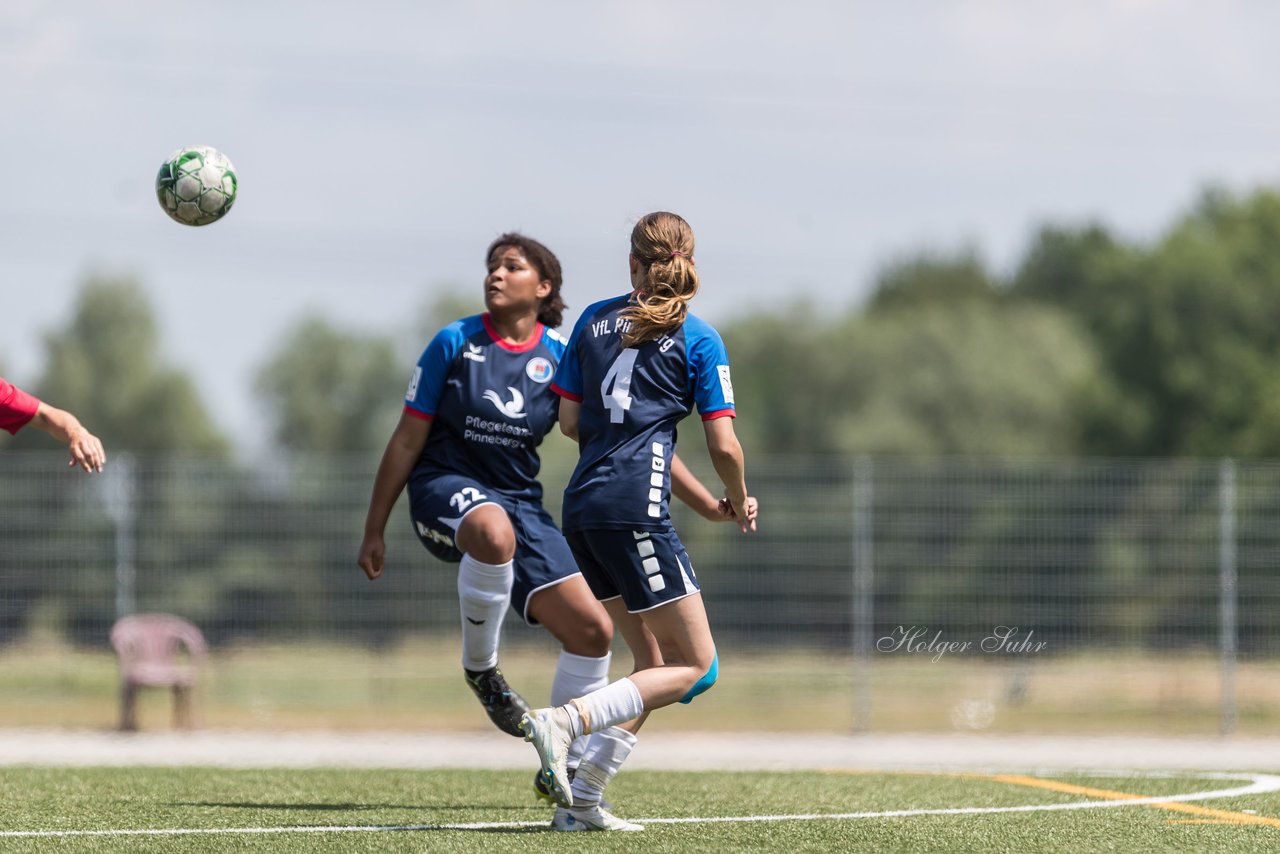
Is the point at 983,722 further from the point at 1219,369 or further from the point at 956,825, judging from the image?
the point at 1219,369

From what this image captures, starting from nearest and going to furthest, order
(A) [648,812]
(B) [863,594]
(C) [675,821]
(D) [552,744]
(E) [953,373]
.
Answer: (D) [552,744] < (C) [675,821] < (A) [648,812] < (B) [863,594] < (E) [953,373]

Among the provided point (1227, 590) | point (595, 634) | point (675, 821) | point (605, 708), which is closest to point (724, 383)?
point (605, 708)

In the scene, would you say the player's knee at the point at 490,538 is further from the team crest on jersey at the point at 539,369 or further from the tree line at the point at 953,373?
the tree line at the point at 953,373

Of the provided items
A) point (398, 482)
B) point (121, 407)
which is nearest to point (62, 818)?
point (398, 482)

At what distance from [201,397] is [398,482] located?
4722cm

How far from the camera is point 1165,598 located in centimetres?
1449

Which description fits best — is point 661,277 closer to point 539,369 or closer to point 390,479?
point 539,369

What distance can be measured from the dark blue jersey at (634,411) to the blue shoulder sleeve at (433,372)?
1.17 meters

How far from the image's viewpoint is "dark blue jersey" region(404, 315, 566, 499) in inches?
267

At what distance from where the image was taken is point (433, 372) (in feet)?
22.3

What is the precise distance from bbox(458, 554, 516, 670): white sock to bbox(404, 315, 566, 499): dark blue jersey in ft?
1.36

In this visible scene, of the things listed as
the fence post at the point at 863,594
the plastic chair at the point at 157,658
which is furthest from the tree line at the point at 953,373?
the plastic chair at the point at 157,658

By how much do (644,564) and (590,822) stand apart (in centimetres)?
85

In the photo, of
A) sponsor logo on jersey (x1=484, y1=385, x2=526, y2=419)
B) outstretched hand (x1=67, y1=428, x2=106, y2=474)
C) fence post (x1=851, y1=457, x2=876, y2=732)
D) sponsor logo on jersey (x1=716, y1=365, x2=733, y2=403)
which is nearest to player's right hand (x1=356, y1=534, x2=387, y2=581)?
sponsor logo on jersey (x1=484, y1=385, x2=526, y2=419)
